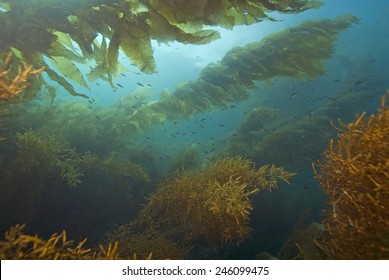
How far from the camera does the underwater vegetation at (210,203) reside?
4.99 meters

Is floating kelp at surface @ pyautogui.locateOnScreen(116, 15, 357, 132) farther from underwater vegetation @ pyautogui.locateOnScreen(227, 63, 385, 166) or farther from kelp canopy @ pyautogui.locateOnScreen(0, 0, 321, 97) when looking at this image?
kelp canopy @ pyautogui.locateOnScreen(0, 0, 321, 97)

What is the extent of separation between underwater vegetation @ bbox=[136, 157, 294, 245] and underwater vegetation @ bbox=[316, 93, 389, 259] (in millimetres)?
1998

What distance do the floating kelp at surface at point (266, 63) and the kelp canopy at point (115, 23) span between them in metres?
3.70

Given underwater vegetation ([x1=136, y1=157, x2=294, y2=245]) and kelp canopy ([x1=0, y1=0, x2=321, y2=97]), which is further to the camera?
underwater vegetation ([x1=136, y1=157, x2=294, y2=245])

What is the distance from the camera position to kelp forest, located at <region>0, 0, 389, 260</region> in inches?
116

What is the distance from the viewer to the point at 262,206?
804 cm

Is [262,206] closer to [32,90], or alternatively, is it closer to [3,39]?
[32,90]

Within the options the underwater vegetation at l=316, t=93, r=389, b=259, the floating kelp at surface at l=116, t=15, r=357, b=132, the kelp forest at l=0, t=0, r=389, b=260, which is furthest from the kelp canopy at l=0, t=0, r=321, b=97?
the floating kelp at surface at l=116, t=15, r=357, b=132

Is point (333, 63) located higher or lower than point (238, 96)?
lower

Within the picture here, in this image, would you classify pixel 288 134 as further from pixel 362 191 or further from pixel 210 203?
pixel 362 191

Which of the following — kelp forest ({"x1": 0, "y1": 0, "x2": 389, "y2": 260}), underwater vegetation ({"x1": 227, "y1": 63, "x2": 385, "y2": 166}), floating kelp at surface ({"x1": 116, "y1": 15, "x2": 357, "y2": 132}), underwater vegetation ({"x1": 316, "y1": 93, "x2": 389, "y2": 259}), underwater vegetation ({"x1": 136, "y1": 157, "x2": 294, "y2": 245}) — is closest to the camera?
underwater vegetation ({"x1": 316, "y1": 93, "x2": 389, "y2": 259})

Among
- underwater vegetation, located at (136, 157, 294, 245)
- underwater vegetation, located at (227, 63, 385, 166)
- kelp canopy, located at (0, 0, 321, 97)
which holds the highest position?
kelp canopy, located at (0, 0, 321, 97)
